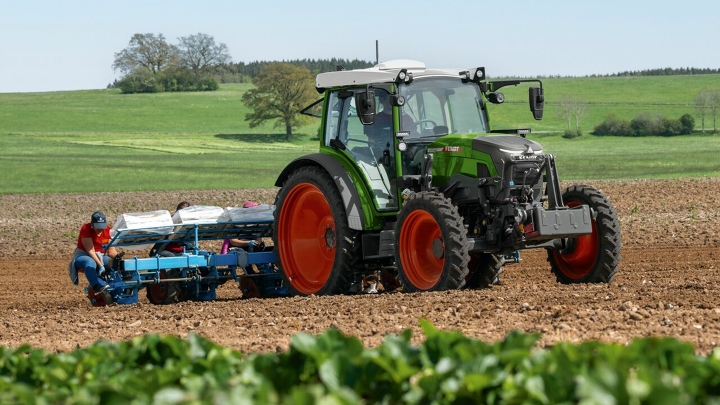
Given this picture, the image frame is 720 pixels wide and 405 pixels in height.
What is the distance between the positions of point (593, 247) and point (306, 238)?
316cm

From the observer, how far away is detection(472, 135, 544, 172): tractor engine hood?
1002 centimetres

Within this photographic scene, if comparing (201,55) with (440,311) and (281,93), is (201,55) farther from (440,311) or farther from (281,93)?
(440,311)

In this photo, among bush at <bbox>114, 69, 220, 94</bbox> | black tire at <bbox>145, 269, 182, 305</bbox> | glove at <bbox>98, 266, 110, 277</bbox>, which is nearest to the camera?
glove at <bbox>98, 266, 110, 277</bbox>

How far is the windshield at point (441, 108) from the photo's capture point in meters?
10.7

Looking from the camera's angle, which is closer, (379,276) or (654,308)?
(654,308)

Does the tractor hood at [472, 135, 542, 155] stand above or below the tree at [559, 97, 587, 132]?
above

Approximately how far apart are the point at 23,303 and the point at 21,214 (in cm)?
1272

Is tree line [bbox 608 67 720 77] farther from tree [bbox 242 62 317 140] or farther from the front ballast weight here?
the front ballast weight

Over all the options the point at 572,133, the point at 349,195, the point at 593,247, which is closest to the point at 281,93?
the point at 572,133

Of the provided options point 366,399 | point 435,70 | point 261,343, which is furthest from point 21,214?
point 366,399

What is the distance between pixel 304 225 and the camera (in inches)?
464

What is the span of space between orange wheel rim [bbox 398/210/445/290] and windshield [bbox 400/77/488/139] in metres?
1.06

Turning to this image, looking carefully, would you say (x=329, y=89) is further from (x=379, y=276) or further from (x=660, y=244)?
(x=660, y=244)

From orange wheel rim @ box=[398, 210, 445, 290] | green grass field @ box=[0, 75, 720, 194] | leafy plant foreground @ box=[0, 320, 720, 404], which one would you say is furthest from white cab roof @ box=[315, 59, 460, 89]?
green grass field @ box=[0, 75, 720, 194]
